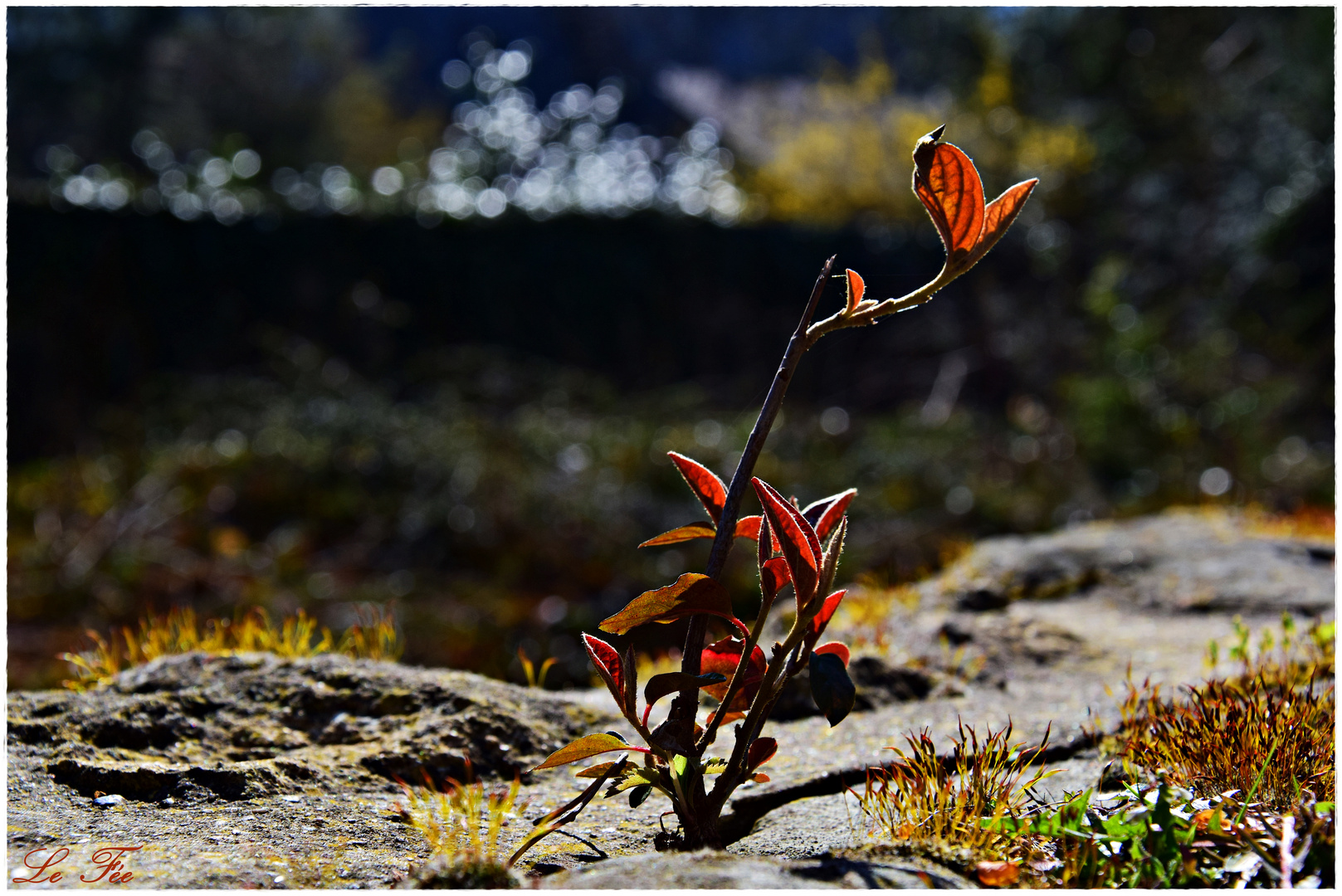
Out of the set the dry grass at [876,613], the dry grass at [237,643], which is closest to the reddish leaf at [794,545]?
the dry grass at [876,613]

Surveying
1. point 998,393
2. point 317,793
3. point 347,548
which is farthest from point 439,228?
point 317,793

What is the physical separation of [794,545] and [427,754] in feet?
2.85

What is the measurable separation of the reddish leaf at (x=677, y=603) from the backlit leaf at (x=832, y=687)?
137 mm

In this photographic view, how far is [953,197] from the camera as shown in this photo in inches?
44.1

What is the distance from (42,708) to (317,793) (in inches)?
26.1

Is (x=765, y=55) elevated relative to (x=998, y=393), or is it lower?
elevated

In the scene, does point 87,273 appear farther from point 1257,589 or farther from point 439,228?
point 1257,589

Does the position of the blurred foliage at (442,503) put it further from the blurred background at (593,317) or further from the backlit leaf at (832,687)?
the backlit leaf at (832,687)

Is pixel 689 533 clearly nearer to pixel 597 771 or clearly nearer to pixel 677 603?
pixel 677 603

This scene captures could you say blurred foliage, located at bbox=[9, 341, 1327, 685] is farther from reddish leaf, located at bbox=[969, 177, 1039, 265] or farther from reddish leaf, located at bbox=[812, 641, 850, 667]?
reddish leaf, located at bbox=[969, 177, 1039, 265]

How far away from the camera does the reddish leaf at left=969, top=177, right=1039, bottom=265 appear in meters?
1.13

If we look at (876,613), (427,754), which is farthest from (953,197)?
(876,613)

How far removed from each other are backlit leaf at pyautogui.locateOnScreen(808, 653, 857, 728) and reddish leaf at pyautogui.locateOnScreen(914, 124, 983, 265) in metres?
0.50

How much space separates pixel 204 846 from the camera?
120 centimetres
